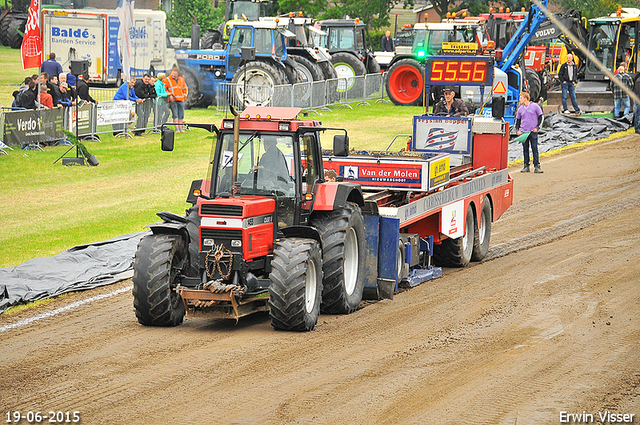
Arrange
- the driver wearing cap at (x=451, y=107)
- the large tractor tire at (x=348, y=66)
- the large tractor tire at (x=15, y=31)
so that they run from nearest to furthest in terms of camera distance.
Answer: the driver wearing cap at (x=451, y=107), the large tractor tire at (x=348, y=66), the large tractor tire at (x=15, y=31)

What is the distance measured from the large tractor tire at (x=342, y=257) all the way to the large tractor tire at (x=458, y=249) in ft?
9.34

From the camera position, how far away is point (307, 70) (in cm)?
3059

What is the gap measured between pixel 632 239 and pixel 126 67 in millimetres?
14754

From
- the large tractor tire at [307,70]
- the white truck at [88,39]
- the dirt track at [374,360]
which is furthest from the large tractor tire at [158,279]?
the white truck at [88,39]

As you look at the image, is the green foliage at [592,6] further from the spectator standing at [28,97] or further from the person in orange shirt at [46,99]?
the spectator standing at [28,97]

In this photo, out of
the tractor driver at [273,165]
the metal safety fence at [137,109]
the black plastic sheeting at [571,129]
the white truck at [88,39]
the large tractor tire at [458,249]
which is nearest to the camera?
the tractor driver at [273,165]

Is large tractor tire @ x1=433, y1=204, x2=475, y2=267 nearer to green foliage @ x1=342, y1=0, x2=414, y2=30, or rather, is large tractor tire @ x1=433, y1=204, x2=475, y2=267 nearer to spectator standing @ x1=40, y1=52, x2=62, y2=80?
spectator standing @ x1=40, y1=52, x2=62, y2=80

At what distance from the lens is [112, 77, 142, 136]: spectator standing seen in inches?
932

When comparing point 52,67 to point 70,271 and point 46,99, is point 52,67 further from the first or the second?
point 70,271

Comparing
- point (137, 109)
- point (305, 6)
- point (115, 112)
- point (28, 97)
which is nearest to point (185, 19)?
point (305, 6)

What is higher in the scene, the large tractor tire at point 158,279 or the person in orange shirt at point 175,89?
the person in orange shirt at point 175,89

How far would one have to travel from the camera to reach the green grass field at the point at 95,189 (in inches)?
545

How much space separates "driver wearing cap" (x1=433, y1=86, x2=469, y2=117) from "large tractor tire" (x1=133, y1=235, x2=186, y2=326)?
332 inches

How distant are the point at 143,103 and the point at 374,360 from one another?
17556 millimetres
